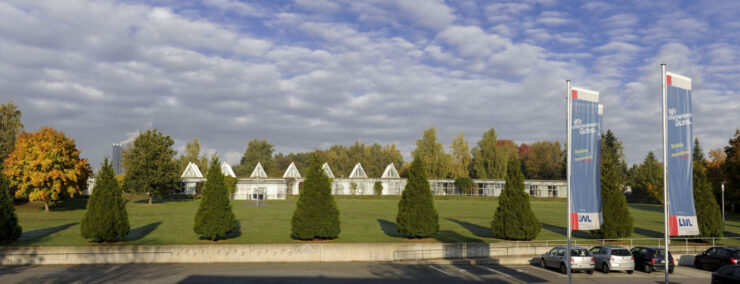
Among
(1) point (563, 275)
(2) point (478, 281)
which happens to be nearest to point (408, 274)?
(2) point (478, 281)

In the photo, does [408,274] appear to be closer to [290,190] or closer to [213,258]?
[213,258]

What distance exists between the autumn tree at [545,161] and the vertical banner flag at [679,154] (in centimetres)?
10153

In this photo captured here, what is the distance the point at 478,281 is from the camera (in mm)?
21766

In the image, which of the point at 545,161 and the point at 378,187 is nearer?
the point at 378,187

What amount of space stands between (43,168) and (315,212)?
35487 mm

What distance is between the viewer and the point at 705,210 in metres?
34.7

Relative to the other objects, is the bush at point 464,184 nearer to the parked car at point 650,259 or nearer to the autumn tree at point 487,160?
the autumn tree at point 487,160

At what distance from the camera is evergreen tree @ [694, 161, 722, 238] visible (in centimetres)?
3444

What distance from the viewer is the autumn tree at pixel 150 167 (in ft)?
201

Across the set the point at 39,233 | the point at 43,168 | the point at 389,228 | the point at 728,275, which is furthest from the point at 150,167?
the point at 728,275

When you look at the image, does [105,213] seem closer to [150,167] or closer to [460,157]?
[150,167]

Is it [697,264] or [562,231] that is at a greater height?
[562,231]

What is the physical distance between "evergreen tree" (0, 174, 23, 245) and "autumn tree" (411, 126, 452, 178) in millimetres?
76023

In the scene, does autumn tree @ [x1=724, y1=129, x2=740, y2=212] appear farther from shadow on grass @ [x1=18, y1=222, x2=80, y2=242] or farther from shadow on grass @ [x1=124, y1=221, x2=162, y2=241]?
shadow on grass @ [x1=18, y1=222, x2=80, y2=242]
